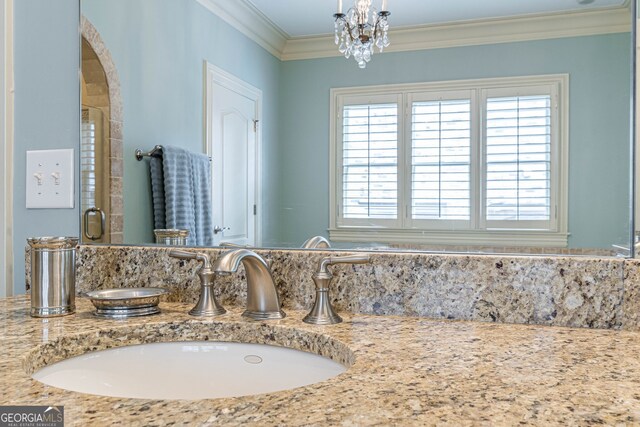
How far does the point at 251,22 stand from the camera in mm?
1238

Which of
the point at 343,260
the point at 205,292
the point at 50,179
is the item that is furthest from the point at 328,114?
the point at 50,179

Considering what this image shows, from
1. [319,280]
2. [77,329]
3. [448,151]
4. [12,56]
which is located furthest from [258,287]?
[12,56]

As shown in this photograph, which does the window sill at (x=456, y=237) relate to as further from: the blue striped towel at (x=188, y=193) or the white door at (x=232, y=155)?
the blue striped towel at (x=188, y=193)

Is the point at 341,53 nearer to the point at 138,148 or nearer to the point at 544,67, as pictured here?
the point at 544,67

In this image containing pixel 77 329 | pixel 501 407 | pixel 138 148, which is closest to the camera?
pixel 501 407

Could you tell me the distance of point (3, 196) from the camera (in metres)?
1.33

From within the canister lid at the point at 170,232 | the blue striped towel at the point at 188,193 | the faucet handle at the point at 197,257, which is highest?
the blue striped towel at the point at 188,193

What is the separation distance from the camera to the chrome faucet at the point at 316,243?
1.16m

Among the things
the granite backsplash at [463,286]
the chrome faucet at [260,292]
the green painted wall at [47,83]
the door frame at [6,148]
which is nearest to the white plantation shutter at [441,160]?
the granite backsplash at [463,286]

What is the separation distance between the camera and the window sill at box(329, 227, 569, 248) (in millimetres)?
1029

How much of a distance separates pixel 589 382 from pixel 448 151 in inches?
21.4

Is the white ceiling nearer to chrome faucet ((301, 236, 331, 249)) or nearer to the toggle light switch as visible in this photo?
chrome faucet ((301, 236, 331, 249))

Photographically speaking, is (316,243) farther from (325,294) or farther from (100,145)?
(100,145)

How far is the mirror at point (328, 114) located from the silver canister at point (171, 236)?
23 millimetres
